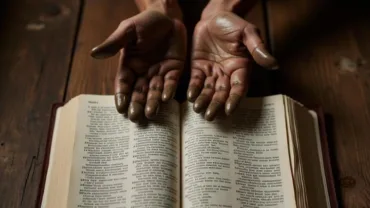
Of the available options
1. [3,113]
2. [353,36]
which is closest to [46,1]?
[3,113]

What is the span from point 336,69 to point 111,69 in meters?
0.35

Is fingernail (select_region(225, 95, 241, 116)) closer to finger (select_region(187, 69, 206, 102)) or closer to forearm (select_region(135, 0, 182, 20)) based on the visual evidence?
finger (select_region(187, 69, 206, 102))

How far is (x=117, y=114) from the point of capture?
703 mm

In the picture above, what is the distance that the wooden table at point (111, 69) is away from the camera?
72cm

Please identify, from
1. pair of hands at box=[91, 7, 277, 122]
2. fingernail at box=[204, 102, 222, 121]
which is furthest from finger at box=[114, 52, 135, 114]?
fingernail at box=[204, 102, 222, 121]

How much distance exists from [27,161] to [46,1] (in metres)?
0.33

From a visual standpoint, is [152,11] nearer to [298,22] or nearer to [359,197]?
[298,22]

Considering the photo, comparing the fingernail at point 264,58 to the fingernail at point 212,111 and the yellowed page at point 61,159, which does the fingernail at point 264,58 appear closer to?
the fingernail at point 212,111

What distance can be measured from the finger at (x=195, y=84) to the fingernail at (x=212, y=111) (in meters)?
0.03

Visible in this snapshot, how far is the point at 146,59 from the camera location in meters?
0.74

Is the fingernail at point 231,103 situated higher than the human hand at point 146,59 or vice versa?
the human hand at point 146,59

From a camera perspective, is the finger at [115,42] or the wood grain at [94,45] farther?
the wood grain at [94,45]

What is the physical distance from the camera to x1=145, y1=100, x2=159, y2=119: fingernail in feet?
2.21

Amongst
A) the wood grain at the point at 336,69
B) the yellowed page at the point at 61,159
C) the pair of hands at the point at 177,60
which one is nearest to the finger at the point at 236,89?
the pair of hands at the point at 177,60
